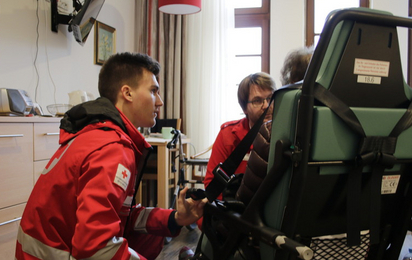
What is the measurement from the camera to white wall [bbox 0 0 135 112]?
7.98ft

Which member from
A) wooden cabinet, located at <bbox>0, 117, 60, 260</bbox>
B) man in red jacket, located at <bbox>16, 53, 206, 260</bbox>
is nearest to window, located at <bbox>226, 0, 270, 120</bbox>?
wooden cabinet, located at <bbox>0, 117, 60, 260</bbox>

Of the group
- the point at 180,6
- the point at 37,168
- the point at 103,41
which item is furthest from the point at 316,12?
the point at 37,168

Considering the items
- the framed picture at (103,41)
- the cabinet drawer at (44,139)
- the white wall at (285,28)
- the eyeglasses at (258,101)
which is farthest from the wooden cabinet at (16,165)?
the white wall at (285,28)

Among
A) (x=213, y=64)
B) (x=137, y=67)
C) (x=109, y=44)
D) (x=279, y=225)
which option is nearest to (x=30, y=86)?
(x=109, y=44)

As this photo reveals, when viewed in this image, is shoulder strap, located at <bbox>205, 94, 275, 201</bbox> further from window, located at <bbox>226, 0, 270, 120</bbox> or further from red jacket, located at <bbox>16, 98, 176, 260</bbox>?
window, located at <bbox>226, 0, 270, 120</bbox>

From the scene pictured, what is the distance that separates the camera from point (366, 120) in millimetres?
717

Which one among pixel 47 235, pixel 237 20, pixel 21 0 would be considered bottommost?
pixel 47 235

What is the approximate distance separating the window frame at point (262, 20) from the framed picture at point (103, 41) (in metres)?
1.59

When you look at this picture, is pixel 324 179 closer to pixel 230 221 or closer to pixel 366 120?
pixel 366 120

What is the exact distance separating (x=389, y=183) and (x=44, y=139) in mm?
1922

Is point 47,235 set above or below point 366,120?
below

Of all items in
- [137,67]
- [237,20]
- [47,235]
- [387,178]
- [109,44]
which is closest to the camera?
[387,178]

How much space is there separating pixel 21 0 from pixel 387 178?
2813 mm

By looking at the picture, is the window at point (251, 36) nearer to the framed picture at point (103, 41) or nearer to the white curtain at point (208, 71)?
the white curtain at point (208, 71)
